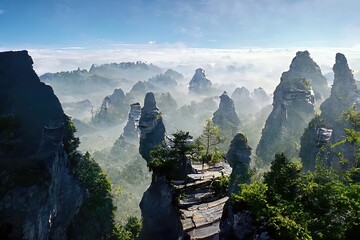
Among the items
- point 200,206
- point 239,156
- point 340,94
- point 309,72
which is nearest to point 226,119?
point 309,72

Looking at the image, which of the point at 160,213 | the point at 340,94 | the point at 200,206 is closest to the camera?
the point at 200,206

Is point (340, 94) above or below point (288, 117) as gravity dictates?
above

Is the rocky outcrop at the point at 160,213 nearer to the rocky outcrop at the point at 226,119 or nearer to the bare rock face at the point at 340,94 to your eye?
the bare rock face at the point at 340,94

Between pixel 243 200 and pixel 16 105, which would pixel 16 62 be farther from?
pixel 243 200

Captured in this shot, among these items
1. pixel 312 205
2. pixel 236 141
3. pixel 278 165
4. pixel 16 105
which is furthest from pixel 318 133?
pixel 16 105

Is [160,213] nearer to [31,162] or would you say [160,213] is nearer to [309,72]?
[31,162]

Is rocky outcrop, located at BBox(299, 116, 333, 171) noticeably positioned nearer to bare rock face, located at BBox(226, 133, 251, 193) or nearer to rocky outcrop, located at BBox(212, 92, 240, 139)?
bare rock face, located at BBox(226, 133, 251, 193)
